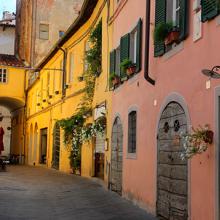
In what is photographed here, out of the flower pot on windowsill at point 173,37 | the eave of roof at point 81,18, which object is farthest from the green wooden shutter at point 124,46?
the eave of roof at point 81,18

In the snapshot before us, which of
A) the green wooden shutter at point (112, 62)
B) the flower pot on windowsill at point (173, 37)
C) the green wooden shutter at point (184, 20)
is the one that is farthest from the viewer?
the green wooden shutter at point (112, 62)

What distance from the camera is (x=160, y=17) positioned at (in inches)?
437

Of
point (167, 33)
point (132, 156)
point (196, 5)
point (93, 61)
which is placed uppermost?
point (93, 61)

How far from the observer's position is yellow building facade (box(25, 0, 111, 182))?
18.7 metres

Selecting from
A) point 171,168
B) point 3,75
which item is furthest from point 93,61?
Result: point 3,75

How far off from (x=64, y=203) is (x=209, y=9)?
7.01m

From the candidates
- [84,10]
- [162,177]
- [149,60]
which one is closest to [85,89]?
[84,10]

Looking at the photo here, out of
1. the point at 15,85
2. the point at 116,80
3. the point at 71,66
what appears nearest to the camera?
the point at 116,80

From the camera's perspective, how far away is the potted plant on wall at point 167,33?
9.88 m

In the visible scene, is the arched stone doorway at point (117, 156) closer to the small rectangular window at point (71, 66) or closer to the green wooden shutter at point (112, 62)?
the green wooden shutter at point (112, 62)

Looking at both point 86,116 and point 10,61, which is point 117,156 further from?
point 10,61

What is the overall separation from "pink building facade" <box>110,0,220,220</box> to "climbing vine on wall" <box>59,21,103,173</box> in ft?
13.2

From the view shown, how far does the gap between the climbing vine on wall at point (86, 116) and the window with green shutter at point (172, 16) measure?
23.7ft

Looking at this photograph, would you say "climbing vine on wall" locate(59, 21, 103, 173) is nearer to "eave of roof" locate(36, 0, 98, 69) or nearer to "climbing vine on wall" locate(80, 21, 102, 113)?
"climbing vine on wall" locate(80, 21, 102, 113)
